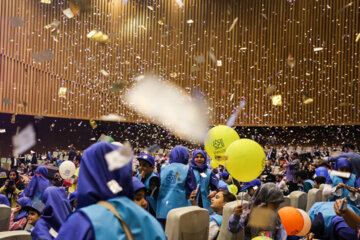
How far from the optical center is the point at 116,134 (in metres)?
15.0

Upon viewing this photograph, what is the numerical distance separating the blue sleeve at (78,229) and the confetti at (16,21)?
1266 centimetres

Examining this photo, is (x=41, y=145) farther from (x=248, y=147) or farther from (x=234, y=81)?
(x=248, y=147)

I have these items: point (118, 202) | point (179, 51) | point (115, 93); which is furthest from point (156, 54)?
point (118, 202)

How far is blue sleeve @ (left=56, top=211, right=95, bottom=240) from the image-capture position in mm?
1229

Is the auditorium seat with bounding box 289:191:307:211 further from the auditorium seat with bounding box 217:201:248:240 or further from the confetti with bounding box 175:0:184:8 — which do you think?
the confetti with bounding box 175:0:184:8

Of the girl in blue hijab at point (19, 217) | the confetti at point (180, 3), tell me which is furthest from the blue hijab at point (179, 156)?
the confetti at point (180, 3)

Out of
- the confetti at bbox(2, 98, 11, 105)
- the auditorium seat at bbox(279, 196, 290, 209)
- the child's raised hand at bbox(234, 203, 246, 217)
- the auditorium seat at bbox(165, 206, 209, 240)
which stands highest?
the confetti at bbox(2, 98, 11, 105)

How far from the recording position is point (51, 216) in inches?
110

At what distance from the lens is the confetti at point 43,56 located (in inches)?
527

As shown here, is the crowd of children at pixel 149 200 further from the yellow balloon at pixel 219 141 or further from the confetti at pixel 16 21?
the confetti at pixel 16 21

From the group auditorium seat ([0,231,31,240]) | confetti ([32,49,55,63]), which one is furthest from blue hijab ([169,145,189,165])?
confetti ([32,49,55,63])

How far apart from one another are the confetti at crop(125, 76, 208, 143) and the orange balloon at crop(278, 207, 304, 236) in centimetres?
1176

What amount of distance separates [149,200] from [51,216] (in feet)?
4.53

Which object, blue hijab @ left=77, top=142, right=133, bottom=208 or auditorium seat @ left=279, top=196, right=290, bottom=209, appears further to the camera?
auditorium seat @ left=279, top=196, right=290, bottom=209
